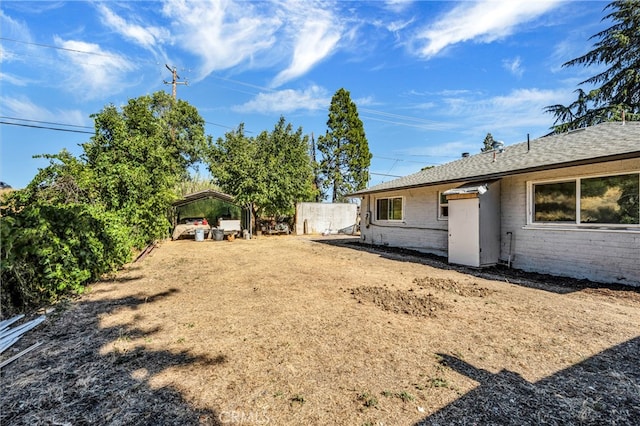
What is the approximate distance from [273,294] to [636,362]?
473cm

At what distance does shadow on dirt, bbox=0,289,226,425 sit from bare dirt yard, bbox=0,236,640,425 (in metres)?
0.01

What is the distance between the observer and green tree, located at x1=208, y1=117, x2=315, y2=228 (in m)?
17.7

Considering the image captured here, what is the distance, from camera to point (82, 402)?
227 centimetres

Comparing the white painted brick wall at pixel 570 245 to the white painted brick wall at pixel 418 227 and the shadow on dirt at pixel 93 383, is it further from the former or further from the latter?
the shadow on dirt at pixel 93 383

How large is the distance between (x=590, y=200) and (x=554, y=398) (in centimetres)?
587

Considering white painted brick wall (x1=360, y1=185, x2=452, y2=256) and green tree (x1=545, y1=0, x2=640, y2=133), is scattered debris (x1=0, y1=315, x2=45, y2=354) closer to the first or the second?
white painted brick wall (x1=360, y1=185, x2=452, y2=256)

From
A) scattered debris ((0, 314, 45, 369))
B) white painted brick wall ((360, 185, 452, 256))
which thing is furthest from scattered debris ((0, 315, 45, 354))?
white painted brick wall ((360, 185, 452, 256))

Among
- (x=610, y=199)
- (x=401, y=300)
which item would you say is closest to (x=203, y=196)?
(x=401, y=300)

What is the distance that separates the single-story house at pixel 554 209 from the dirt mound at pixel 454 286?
2.13 metres

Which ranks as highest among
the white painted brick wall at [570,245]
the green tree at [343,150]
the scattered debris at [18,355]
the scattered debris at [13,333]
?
the green tree at [343,150]

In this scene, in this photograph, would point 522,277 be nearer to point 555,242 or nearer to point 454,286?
point 555,242

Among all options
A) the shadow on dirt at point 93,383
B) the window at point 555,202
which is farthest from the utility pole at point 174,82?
the window at point 555,202

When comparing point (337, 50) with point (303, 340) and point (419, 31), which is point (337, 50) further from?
point (303, 340)

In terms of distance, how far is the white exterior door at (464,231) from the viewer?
780cm
